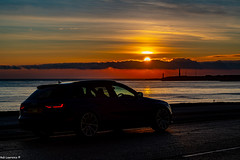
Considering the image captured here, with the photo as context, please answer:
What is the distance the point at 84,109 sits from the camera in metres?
11.3

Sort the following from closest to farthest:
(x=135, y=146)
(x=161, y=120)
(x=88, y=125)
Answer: (x=135, y=146) → (x=88, y=125) → (x=161, y=120)

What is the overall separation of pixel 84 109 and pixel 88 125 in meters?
0.48

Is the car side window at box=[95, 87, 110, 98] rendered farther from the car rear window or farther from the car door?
the car rear window

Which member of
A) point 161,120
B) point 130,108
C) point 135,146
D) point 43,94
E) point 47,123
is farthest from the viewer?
point 161,120

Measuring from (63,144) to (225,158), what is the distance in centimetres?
419

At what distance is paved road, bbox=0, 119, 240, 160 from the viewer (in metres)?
8.53

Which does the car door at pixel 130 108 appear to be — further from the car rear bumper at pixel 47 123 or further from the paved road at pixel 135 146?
the car rear bumper at pixel 47 123

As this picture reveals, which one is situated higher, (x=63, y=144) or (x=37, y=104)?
(x=37, y=104)

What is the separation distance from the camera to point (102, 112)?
11.7 metres

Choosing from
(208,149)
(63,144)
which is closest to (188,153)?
(208,149)

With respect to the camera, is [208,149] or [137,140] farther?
[137,140]

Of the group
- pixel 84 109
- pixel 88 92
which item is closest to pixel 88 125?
pixel 84 109

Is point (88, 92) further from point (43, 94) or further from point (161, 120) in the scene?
point (161, 120)

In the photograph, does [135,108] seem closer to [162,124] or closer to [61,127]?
[162,124]
